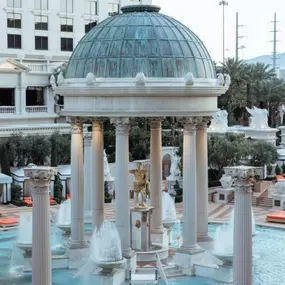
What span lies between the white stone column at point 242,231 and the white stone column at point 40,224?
428 centimetres

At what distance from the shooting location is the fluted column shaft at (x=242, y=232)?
58.5 ft

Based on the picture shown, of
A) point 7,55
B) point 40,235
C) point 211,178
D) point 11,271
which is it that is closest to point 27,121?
point 7,55

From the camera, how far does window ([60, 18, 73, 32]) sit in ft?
251

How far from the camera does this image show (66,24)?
76.9 metres

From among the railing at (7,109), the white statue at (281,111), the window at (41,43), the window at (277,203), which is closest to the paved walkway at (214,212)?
the window at (277,203)

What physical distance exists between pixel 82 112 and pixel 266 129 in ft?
130

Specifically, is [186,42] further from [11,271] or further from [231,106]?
[231,106]

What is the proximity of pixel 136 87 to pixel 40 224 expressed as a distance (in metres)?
8.62

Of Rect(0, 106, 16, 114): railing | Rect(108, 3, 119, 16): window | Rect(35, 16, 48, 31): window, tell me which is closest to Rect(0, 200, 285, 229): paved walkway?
Rect(0, 106, 16, 114): railing

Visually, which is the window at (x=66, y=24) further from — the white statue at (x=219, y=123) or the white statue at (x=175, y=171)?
the white statue at (x=175, y=171)

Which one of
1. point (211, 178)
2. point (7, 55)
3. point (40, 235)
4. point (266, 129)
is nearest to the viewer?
point (40, 235)

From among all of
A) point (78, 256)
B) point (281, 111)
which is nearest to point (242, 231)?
point (78, 256)

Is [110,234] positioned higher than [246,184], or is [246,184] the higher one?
[246,184]

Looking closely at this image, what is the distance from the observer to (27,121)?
6625 centimetres
